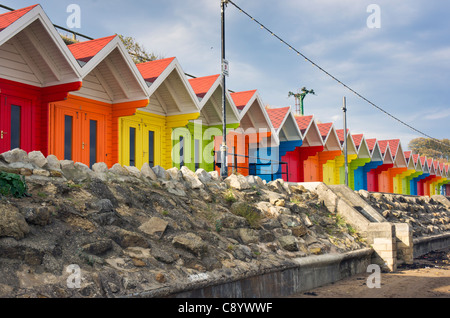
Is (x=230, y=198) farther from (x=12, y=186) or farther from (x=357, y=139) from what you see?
(x=357, y=139)

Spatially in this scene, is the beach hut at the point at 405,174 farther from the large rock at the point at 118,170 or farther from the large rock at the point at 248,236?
the large rock at the point at 118,170

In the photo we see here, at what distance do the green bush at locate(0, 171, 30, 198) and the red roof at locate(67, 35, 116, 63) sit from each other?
20.4 ft

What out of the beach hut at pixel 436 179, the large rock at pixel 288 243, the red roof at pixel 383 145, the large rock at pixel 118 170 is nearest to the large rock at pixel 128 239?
the large rock at pixel 118 170

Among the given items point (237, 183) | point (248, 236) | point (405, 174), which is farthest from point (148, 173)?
point (405, 174)

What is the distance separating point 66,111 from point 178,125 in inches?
174

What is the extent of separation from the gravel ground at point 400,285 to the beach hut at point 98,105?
25.1 ft

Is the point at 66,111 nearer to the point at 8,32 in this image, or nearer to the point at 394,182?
the point at 8,32

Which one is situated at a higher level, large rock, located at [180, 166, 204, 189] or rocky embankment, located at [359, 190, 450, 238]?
large rock, located at [180, 166, 204, 189]

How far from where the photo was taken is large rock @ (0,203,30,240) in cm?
619

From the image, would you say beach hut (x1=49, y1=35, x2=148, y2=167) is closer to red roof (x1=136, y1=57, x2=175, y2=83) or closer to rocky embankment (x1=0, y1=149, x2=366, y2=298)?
red roof (x1=136, y1=57, x2=175, y2=83)

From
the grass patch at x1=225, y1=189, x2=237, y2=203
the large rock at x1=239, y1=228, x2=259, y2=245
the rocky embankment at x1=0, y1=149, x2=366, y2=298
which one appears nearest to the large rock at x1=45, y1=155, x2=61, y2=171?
the rocky embankment at x1=0, y1=149, x2=366, y2=298

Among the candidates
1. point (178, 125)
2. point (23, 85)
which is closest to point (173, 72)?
point (178, 125)

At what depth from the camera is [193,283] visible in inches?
274
